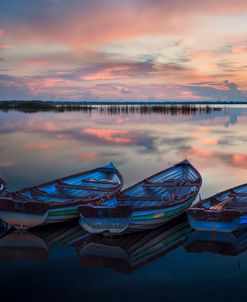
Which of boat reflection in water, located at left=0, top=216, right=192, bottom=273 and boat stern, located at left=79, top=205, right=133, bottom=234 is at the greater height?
boat stern, located at left=79, top=205, right=133, bottom=234

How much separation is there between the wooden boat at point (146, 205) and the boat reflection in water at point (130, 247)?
0.23 meters

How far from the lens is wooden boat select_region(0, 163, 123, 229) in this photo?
7.86 meters

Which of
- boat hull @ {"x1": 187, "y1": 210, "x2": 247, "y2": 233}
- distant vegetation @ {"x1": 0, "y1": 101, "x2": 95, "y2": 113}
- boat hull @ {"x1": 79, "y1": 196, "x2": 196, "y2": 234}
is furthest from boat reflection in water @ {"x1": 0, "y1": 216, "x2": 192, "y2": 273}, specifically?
distant vegetation @ {"x1": 0, "y1": 101, "x2": 95, "y2": 113}

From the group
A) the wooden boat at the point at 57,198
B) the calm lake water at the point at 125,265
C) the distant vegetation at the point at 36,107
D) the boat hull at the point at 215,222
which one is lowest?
the calm lake water at the point at 125,265

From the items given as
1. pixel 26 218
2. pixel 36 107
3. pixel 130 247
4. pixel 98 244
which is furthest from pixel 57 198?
pixel 36 107

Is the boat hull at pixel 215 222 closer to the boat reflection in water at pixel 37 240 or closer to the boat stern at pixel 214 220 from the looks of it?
the boat stern at pixel 214 220

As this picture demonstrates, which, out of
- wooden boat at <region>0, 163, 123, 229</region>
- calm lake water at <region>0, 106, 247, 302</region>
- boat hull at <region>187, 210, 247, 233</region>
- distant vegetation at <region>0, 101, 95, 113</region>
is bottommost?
calm lake water at <region>0, 106, 247, 302</region>

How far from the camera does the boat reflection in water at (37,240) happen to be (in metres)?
7.29

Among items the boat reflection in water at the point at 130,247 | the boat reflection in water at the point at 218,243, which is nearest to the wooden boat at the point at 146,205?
the boat reflection in water at the point at 130,247

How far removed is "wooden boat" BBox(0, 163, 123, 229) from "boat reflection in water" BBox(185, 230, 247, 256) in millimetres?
2162

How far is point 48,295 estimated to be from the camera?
577cm

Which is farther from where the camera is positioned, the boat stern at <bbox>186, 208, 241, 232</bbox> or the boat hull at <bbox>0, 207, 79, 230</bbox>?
the boat hull at <bbox>0, 207, 79, 230</bbox>

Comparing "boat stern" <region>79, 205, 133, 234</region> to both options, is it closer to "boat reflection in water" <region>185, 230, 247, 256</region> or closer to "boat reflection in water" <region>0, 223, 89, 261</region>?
"boat reflection in water" <region>0, 223, 89, 261</region>

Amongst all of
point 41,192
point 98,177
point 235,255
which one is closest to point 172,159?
point 98,177
